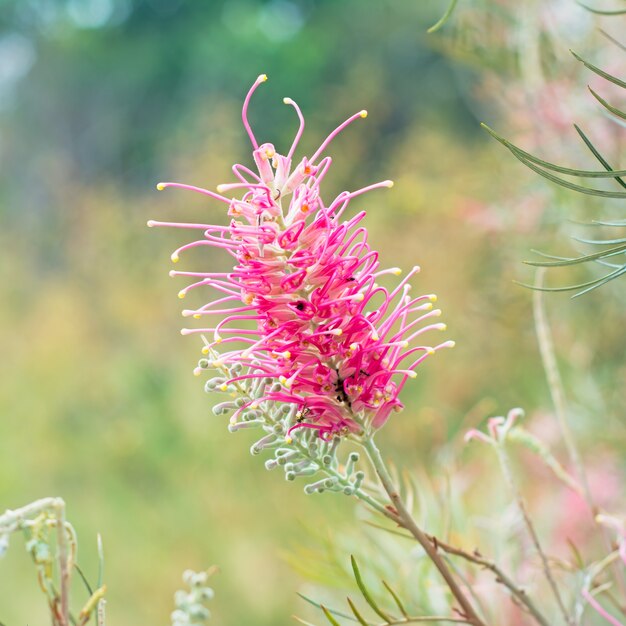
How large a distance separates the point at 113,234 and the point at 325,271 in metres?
3.84

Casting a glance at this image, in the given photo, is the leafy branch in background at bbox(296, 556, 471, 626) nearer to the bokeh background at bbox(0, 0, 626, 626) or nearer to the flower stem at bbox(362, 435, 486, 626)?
the flower stem at bbox(362, 435, 486, 626)

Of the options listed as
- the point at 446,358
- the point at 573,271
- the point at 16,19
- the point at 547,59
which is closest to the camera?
the point at 547,59

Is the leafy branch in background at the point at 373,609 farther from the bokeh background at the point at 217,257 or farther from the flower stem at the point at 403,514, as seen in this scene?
the bokeh background at the point at 217,257

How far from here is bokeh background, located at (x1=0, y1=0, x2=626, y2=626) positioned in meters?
1.17

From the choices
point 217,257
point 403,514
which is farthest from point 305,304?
point 217,257

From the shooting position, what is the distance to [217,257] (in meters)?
3.85

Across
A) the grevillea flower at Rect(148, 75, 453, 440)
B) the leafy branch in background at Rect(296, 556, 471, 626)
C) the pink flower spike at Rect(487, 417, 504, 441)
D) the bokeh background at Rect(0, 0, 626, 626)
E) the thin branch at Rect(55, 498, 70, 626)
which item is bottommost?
the leafy branch in background at Rect(296, 556, 471, 626)

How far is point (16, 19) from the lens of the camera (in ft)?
20.4

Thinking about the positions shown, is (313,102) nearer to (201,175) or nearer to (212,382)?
(201,175)

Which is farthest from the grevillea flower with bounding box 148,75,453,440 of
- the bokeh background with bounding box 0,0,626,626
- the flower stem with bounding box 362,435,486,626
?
the bokeh background with bounding box 0,0,626,626

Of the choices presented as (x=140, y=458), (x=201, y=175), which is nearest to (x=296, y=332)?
(x=140, y=458)

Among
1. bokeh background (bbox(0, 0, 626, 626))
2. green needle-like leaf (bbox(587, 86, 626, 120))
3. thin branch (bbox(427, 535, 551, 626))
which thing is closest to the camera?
green needle-like leaf (bbox(587, 86, 626, 120))

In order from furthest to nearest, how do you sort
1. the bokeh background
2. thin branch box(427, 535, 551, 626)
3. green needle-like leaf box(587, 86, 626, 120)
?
the bokeh background < thin branch box(427, 535, 551, 626) < green needle-like leaf box(587, 86, 626, 120)

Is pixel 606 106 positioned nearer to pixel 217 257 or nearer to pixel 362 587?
pixel 362 587
